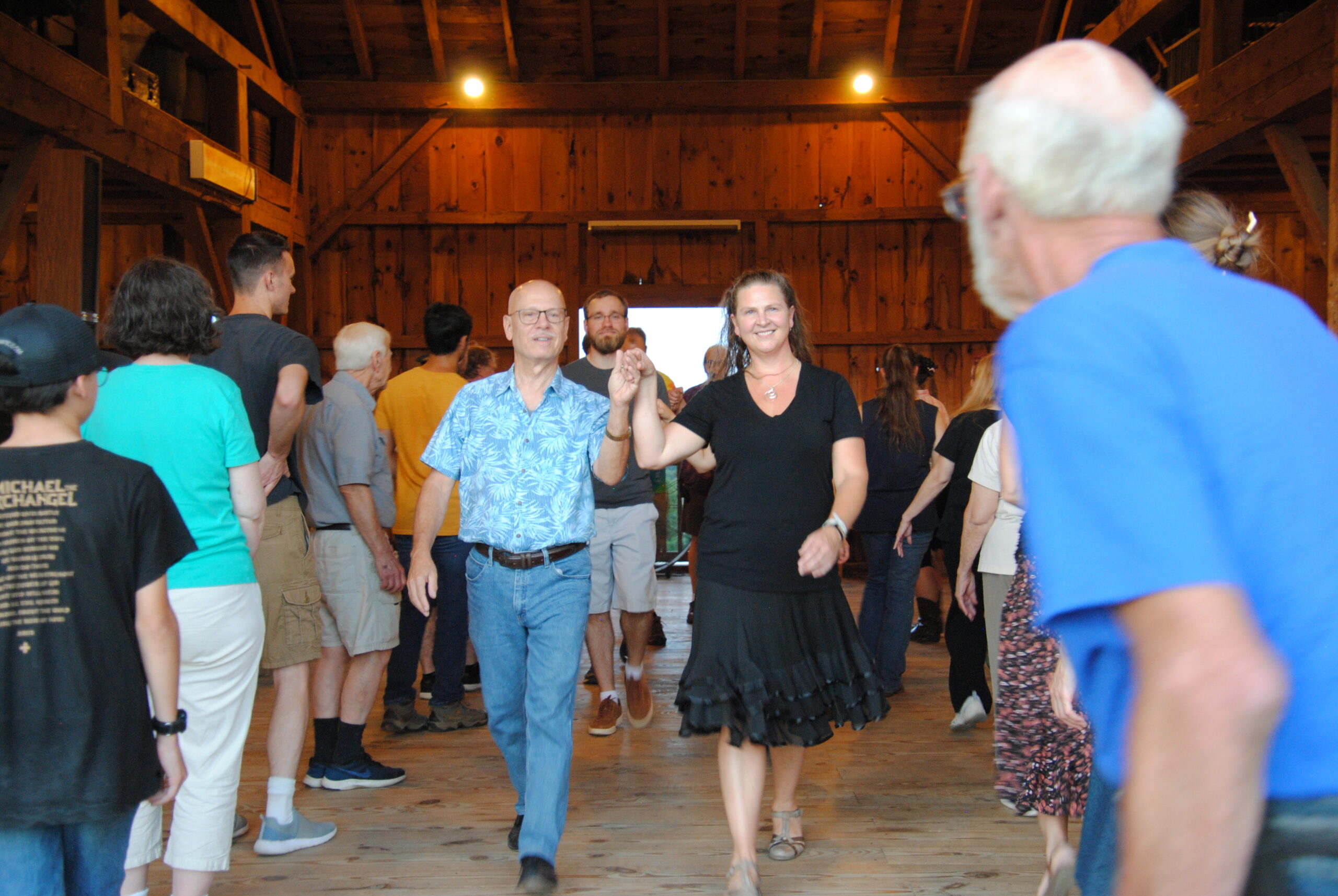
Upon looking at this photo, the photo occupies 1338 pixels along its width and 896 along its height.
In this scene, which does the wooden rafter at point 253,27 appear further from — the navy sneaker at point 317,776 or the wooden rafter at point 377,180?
the navy sneaker at point 317,776

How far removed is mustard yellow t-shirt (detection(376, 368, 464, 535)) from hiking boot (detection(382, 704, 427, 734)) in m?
0.74

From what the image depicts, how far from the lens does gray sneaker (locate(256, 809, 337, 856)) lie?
3.04 meters

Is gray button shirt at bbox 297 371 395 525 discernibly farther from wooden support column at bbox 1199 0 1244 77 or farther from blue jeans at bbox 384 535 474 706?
wooden support column at bbox 1199 0 1244 77

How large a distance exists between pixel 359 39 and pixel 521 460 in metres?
7.54

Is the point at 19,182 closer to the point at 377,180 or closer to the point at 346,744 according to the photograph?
the point at 346,744

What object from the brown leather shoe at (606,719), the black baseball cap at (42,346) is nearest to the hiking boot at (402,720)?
the brown leather shoe at (606,719)

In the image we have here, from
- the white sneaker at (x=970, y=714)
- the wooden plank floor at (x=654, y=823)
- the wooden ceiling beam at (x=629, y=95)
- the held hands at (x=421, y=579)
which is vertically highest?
the wooden ceiling beam at (x=629, y=95)

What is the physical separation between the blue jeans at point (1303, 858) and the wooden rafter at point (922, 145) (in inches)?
369

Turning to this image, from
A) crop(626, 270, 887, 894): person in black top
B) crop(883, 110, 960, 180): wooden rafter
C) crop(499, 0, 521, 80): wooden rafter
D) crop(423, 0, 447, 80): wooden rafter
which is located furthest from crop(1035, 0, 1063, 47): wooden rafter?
crop(626, 270, 887, 894): person in black top

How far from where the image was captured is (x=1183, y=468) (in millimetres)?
678

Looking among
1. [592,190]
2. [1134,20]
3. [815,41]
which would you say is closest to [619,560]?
[1134,20]

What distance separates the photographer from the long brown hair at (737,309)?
2.85 metres

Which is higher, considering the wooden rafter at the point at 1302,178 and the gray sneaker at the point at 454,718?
the wooden rafter at the point at 1302,178

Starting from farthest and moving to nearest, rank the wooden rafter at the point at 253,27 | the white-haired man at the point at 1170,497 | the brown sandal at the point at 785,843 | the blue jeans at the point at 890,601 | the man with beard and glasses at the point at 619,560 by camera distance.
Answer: the wooden rafter at the point at 253,27 → the blue jeans at the point at 890,601 → the man with beard and glasses at the point at 619,560 → the brown sandal at the point at 785,843 → the white-haired man at the point at 1170,497
